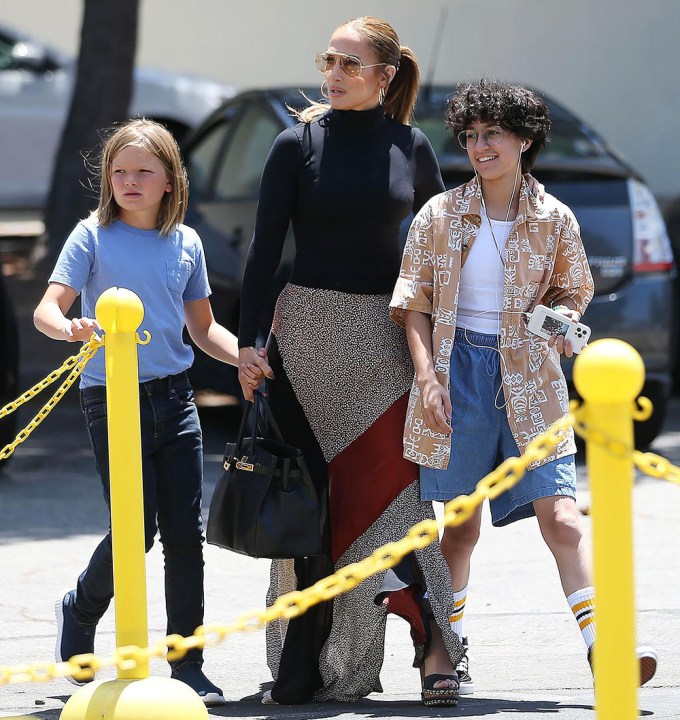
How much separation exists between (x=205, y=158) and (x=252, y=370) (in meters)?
4.57

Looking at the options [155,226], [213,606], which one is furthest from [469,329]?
[213,606]

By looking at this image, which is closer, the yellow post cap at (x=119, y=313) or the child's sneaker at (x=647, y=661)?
the yellow post cap at (x=119, y=313)

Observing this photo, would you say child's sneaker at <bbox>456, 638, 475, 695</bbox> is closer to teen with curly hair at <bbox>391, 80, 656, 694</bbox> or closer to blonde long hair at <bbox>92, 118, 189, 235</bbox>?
teen with curly hair at <bbox>391, 80, 656, 694</bbox>

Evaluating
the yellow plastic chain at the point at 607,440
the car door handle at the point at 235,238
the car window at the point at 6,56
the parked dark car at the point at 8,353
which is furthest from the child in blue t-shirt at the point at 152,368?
the car window at the point at 6,56

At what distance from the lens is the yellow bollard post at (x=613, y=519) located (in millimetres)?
2625

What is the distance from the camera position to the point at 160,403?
165 inches

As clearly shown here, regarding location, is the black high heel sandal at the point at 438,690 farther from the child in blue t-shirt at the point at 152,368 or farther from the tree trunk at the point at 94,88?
the tree trunk at the point at 94,88

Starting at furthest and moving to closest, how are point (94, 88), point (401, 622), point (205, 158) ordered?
1. point (94, 88)
2. point (205, 158)
3. point (401, 622)

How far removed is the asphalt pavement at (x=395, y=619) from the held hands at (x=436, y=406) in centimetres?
75

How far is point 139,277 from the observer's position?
4.22 m

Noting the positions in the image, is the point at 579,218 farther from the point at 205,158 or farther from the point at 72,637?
the point at 72,637

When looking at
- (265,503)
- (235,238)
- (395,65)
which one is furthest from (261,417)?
(235,238)

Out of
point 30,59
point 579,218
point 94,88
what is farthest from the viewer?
point 30,59

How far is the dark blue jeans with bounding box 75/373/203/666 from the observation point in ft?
13.7
